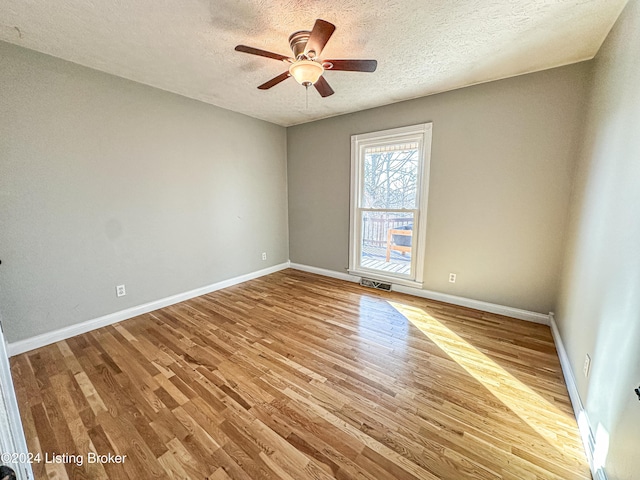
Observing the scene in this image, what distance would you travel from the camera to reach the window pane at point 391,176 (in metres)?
3.36

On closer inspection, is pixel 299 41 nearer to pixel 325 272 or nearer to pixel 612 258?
pixel 612 258

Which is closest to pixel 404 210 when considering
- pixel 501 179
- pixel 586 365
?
pixel 501 179

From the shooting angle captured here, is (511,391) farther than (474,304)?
No

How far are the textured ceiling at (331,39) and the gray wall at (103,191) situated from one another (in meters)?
0.34

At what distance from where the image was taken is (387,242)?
12.4ft

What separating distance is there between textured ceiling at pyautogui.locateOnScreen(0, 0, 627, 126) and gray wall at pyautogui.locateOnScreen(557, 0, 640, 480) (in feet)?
1.37

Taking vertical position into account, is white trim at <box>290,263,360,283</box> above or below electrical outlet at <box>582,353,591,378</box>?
below

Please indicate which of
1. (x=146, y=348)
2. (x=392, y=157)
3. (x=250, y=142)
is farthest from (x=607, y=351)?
(x=250, y=142)

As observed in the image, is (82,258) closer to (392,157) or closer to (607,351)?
(392,157)

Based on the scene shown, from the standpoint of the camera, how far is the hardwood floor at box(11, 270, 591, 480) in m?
1.31

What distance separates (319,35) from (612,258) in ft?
6.80

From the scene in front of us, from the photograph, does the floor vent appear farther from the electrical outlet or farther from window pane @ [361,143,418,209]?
the electrical outlet

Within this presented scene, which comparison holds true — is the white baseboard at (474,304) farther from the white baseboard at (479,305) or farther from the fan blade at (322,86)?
the fan blade at (322,86)

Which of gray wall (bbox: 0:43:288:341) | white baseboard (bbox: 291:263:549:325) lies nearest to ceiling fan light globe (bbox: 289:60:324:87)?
gray wall (bbox: 0:43:288:341)
